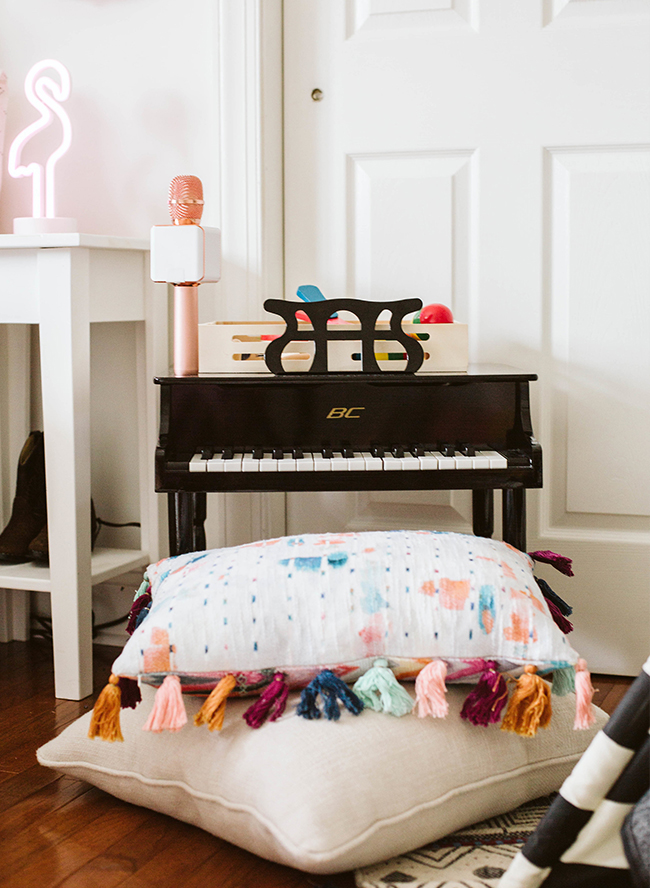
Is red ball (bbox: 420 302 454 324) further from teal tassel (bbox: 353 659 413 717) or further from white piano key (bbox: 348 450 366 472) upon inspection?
teal tassel (bbox: 353 659 413 717)

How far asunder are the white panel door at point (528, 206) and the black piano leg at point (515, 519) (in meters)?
0.35

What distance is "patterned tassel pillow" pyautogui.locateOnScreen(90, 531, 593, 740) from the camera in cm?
125

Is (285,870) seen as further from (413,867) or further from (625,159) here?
(625,159)

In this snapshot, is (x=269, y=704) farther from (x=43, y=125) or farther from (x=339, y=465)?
(x=43, y=125)

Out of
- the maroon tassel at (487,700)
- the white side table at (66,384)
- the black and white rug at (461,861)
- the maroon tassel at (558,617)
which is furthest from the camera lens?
the white side table at (66,384)

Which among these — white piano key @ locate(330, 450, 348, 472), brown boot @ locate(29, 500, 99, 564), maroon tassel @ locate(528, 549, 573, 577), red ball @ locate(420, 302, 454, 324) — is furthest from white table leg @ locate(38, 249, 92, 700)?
maroon tassel @ locate(528, 549, 573, 577)

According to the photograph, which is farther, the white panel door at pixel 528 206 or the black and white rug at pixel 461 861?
the white panel door at pixel 528 206

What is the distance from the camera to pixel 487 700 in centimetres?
125

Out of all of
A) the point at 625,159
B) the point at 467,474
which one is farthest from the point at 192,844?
the point at 625,159

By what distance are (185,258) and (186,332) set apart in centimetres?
14

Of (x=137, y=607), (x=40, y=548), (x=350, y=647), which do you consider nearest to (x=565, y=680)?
(x=350, y=647)

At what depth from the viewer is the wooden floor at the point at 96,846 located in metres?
1.18

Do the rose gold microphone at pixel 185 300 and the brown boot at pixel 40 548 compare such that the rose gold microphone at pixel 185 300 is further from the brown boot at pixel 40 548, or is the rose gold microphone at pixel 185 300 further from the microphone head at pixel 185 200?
the brown boot at pixel 40 548

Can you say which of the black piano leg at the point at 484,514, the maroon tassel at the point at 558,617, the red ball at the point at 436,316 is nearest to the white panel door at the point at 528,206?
the black piano leg at the point at 484,514
